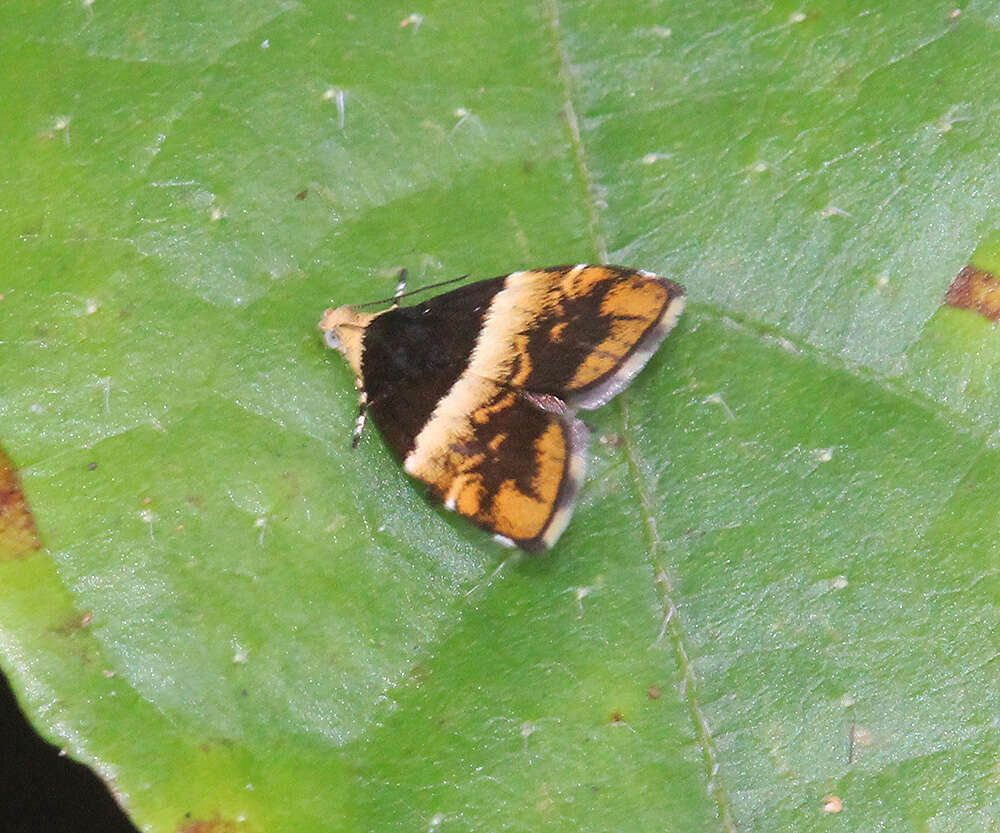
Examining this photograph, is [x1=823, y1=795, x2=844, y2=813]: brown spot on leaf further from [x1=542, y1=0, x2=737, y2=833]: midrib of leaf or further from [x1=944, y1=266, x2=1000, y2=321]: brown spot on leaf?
[x1=944, y1=266, x2=1000, y2=321]: brown spot on leaf

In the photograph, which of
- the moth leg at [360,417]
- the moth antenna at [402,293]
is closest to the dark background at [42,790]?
the moth leg at [360,417]

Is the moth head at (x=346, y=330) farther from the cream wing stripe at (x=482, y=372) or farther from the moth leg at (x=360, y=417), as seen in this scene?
the cream wing stripe at (x=482, y=372)

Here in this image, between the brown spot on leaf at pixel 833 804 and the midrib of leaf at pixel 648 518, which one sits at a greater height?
the midrib of leaf at pixel 648 518

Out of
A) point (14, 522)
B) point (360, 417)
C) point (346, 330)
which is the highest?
point (346, 330)

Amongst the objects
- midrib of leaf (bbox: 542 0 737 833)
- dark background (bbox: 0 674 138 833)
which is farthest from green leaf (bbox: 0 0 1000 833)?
dark background (bbox: 0 674 138 833)

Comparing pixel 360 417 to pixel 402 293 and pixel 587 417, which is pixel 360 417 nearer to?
pixel 402 293

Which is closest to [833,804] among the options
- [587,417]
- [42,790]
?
[587,417]
